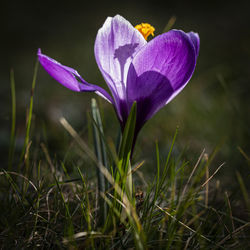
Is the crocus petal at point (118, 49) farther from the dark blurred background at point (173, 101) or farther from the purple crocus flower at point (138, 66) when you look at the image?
the dark blurred background at point (173, 101)

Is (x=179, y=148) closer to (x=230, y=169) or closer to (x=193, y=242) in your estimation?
(x=230, y=169)

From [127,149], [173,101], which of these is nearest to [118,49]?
[127,149]

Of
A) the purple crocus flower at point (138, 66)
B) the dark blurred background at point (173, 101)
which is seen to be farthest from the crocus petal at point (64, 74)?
the dark blurred background at point (173, 101)

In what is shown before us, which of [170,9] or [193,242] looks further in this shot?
[170,9]

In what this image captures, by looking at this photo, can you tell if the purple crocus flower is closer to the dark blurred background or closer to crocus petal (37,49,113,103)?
crocus petal (37,49,113,103)

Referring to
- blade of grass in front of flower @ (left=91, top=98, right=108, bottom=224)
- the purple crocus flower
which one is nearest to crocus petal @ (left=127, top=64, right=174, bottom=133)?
the purple crocus flower

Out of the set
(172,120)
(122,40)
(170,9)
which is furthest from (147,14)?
(122,40)

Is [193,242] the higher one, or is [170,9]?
[170,9]
